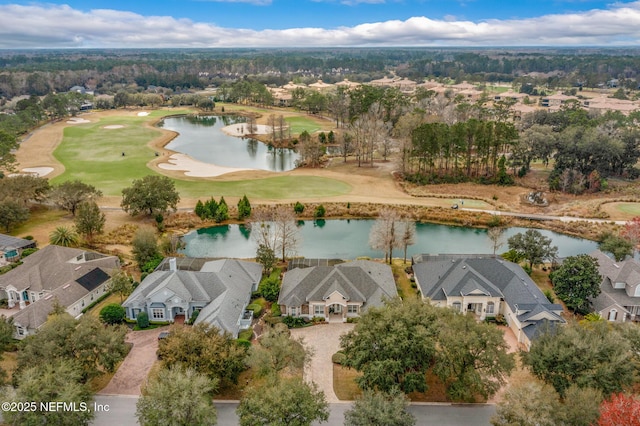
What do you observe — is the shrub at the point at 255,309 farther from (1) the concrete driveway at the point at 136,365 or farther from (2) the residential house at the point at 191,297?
(1) the concrete driveway at the point at 136,365

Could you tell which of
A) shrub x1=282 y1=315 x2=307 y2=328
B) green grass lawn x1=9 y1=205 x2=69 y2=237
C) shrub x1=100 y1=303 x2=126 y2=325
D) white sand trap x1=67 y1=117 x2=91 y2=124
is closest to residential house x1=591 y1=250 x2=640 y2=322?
shrub x1=282 y1=315 x2=307 y2=328

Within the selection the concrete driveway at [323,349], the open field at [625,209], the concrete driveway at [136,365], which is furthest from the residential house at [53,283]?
the open field at [625,209]

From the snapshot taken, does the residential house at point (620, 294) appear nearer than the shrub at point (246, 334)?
No

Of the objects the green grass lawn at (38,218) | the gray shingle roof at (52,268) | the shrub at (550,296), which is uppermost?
the gray shingle roof at (52,268)

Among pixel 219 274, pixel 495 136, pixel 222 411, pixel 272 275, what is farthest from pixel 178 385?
pixel 495 136

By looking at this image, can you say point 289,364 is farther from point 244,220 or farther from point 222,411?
point 244,220

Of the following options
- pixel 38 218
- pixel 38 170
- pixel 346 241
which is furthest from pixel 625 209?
pixel 38 170
